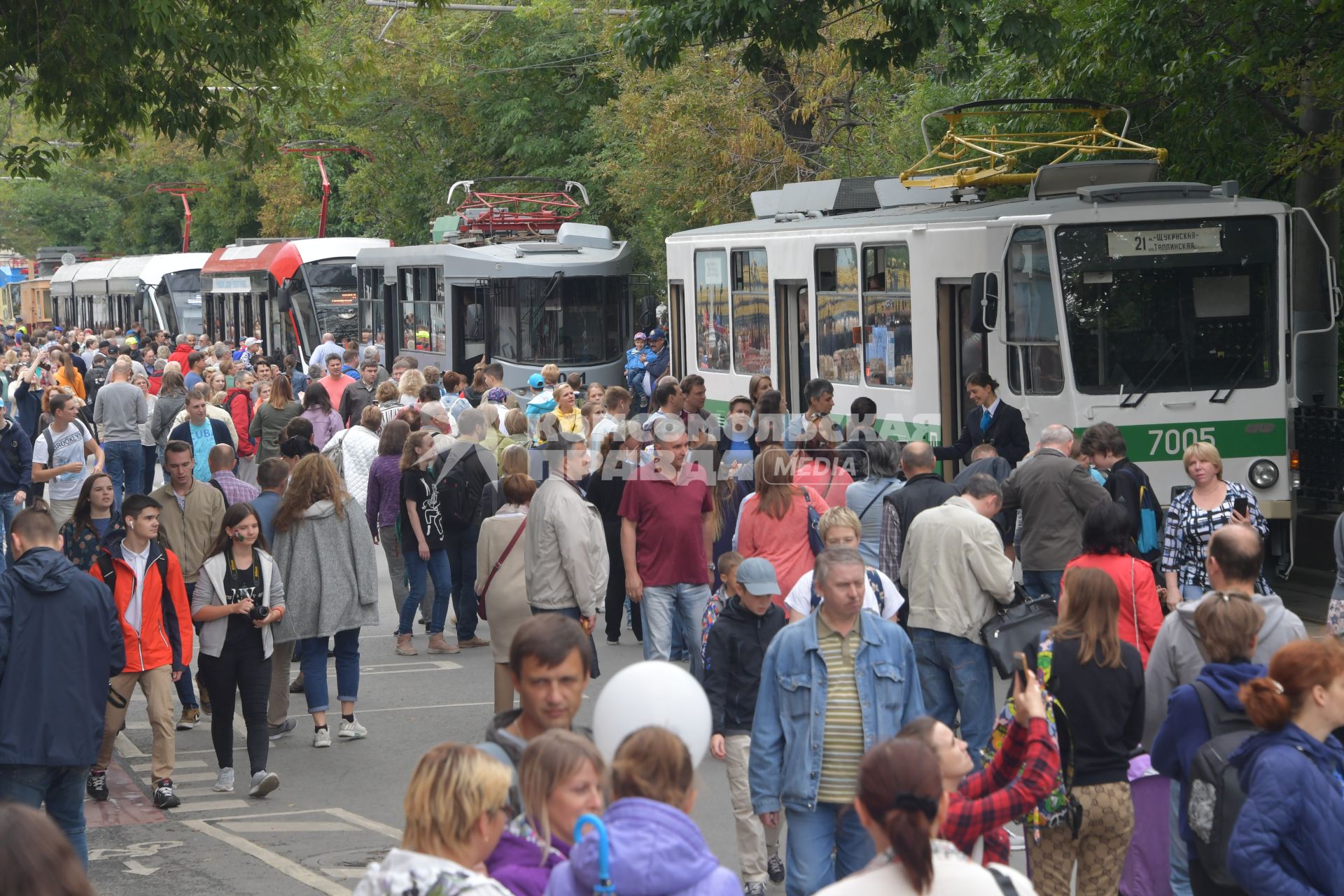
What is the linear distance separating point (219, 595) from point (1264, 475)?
26.8 ft

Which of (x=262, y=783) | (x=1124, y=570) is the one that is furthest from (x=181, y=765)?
(x=1124, y=570)

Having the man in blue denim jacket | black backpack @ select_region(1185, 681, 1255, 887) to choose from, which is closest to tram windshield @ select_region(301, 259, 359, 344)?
the man in blue denim jacket

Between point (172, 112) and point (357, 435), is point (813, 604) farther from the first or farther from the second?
point (172, 112)

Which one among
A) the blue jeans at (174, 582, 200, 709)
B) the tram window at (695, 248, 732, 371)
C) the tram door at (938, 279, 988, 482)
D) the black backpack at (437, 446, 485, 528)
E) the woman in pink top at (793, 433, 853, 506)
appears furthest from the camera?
the tram window at (695, 248, 732, 371)

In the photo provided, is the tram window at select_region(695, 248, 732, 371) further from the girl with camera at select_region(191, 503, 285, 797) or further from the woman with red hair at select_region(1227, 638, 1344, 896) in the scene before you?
the woman with red hair at select_region(1227, 638, 1344, 896)

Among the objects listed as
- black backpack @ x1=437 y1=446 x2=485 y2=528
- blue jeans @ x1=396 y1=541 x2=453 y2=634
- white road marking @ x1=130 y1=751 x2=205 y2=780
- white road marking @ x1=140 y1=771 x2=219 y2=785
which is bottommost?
white road marking @ x1=140 y1=771 x2=219 y2=785

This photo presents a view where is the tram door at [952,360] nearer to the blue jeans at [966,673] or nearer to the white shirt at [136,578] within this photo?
the blue jeans at [966,673]

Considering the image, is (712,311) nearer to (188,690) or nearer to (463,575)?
(463,575)

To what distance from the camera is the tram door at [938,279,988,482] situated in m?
14.5

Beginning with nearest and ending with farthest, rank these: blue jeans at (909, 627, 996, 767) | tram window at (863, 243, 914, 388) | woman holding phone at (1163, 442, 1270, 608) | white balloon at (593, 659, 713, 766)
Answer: white balloon at (593, 659, 713, 766) < blue jeans at (909, 627, 996, 767) < woman holding phone at (1163, 442, 1270, 608) < tram window at (863, 243, 914, 388)

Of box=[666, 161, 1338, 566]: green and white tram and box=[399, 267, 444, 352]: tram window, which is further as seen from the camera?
box=[399, 267, 444, 352]: tram window

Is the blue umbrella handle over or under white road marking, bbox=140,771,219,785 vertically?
over

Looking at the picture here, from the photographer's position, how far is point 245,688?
885 centimetres

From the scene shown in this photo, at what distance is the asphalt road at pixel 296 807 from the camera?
7.52 meters
